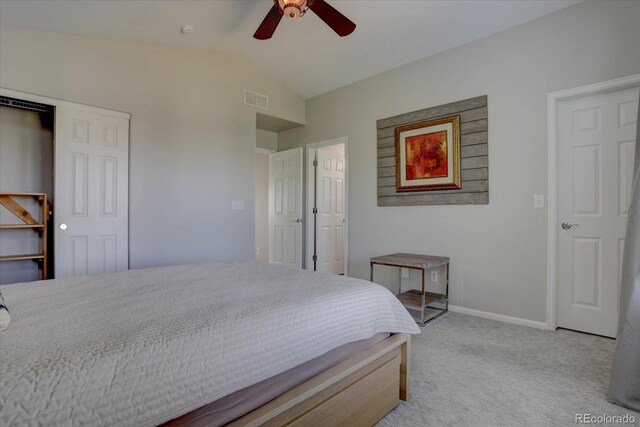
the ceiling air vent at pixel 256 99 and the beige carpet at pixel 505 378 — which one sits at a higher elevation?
the ceiling air vent at pixel 256 99

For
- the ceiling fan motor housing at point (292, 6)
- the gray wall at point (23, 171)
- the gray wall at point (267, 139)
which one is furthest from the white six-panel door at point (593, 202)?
the gray wall at point (23, 171)

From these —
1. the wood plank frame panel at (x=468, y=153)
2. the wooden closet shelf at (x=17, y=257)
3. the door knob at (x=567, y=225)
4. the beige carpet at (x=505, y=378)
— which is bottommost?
the beige carpet at (x=505, y=378)

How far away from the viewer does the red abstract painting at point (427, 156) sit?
323cm

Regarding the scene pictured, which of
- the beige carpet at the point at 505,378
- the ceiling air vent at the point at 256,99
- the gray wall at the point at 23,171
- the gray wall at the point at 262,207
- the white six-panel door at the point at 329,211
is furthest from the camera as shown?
the gray wall at the point at 262,207

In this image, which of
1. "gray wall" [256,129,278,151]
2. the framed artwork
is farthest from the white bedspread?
"gray wall" [256,129,278,151]

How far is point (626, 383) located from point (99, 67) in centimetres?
439

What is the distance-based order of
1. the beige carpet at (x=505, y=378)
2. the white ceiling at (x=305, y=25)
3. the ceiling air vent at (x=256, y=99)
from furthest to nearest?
the ceiling air vent at (x=256, y=99) < the white ceiling at (x=305, y=25) < the beige carpet at (x=505, y=378)

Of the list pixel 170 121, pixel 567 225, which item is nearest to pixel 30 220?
pixel 170 121

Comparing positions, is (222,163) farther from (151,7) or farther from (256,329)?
(256,329)

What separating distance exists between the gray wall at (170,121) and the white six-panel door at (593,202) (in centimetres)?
321

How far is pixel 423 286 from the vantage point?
2.75 metres

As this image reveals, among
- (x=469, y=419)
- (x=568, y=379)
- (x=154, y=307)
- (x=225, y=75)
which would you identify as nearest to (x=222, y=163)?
(x=225, y=75)

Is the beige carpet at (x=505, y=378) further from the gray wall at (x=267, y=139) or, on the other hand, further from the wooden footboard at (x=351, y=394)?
the gray wall at (x=267, y=139)

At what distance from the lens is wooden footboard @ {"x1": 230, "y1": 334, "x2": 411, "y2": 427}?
3.38ft
